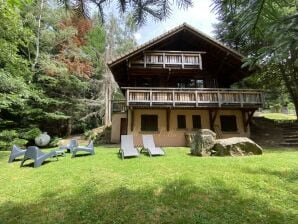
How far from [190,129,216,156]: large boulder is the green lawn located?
1.83 metres

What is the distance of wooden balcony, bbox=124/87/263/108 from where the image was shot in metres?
15.9

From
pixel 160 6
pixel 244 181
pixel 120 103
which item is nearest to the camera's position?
pixel 160 6

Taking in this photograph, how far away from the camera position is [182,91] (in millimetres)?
16281

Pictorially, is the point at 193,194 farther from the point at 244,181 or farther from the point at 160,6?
the point at 160,6

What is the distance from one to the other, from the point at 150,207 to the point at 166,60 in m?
13.0

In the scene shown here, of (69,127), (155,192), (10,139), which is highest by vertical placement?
(69,127)

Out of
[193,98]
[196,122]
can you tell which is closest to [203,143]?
[193,98]

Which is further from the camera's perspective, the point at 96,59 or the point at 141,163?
the point at 96,59

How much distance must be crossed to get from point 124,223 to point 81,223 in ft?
3.09

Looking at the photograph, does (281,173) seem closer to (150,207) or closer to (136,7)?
(150,207)

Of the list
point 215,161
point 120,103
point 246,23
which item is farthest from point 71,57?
point 246,23

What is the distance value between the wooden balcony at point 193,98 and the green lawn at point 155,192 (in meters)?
6.69

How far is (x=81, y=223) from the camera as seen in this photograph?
5.09m

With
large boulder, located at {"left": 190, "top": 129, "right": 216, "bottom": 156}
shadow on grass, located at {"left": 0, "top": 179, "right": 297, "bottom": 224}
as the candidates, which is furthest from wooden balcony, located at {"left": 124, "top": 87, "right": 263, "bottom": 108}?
shadow on grass, located at {"left": 0, "top": 179, "right": 297, "bottom": 224}
